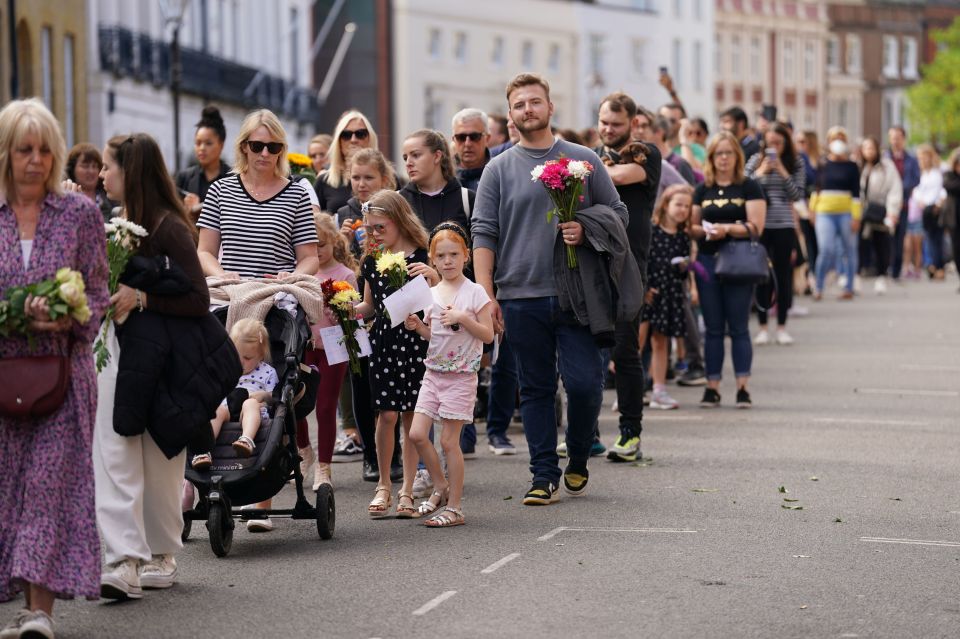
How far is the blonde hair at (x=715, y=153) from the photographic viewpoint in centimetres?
1502

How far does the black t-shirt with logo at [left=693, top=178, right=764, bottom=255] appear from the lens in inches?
597

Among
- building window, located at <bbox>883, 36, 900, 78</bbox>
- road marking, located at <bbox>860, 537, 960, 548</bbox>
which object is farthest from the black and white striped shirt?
building window, located at <bbox>883, 36, 900, 78</bbox>

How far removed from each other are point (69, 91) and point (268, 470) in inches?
1289

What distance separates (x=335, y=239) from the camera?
37.4 feet

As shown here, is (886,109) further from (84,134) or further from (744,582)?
(744,582)

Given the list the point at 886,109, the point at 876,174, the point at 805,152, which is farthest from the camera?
the point at 886,109

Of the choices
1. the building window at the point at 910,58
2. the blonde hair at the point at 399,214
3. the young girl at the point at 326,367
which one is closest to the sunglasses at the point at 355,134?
the young girl at the point at 326,367

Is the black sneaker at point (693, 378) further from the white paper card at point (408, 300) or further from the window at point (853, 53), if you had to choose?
the window at point (853, 53)

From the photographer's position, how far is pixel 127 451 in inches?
314

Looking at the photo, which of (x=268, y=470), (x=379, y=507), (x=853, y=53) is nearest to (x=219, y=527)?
(x=268, y=470)

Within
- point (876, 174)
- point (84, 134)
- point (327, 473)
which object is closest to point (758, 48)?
point (84, 134)

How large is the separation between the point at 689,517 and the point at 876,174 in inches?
853

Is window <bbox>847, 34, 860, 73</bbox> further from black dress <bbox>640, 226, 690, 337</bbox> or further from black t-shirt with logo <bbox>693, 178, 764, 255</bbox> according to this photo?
black t-shirt with logo <bbox>693, 178, 764, 255</bbox>

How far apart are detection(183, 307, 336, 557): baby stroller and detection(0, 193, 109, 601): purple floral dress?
152 cm
